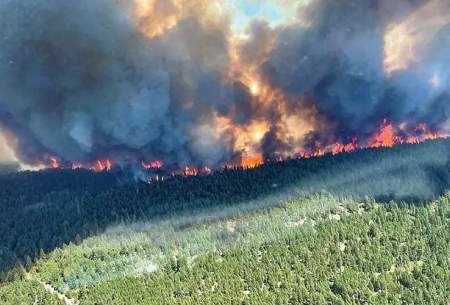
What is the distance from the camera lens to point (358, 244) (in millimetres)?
184500

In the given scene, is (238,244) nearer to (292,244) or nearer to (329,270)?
(292,244)

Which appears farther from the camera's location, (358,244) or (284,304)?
(358,244)

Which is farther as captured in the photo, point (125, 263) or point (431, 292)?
point (125, 263)

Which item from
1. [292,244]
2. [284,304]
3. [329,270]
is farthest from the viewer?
[292,244]

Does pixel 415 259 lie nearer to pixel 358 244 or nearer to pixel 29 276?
pixel 358 244

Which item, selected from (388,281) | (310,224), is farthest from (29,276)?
(388,281)

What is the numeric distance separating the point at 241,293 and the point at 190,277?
49.0 ft

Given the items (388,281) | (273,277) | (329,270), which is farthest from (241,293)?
(388,281)

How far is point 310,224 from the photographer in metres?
198

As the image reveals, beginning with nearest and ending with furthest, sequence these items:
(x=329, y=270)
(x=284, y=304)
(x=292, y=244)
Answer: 1. (x=284, y=304)
2. (x=329, y=270)
3. (x=292, y=244)

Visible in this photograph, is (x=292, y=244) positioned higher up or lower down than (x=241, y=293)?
higher up

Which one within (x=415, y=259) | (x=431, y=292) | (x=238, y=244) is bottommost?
(x=431, y=292)

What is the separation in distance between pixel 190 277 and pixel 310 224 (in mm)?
38432

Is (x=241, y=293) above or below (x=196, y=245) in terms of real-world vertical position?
below
